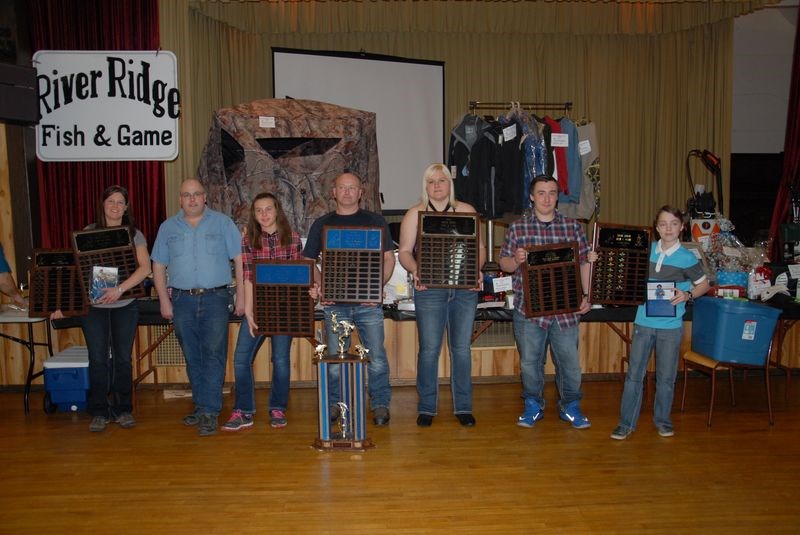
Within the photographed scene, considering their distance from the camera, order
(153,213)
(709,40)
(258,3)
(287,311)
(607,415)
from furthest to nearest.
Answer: (709,40) < (258,3) < (153,213) < (607,415) < (287,311)

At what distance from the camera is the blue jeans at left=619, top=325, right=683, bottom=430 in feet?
13.2

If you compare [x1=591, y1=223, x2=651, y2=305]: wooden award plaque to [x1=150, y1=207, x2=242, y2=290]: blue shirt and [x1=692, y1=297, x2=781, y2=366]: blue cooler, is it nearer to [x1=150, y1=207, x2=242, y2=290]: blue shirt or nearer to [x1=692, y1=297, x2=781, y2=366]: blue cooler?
[x1=692, y1=297, x2=781, y2=366]: blue cooler

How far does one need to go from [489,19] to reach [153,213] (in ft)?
12.5

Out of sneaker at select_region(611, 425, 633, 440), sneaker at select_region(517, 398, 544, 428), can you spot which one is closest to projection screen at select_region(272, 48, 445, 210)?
sneaker at select_region(517, 398, 544, 428)

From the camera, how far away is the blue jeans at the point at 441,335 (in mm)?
4242

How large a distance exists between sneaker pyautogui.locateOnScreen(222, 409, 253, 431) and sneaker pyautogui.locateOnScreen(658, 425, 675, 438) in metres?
2.49

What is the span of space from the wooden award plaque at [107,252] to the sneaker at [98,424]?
0.79 meters

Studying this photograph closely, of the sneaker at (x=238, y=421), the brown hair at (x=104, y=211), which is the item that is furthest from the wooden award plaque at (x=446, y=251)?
the brown hair at (x=104, y=211)

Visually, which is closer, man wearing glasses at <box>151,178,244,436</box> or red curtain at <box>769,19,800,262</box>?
man wearing glasses at <box>151,178,244,436</box>

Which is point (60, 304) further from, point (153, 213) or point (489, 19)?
point (489, 19)

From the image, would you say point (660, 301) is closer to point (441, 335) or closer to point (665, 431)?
point (665, 431)

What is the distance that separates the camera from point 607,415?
15.0ft

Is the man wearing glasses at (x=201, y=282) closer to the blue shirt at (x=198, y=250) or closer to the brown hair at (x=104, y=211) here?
the blue shirt at (x=198, y=250)

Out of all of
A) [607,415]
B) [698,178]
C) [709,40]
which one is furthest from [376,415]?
[709,40]
